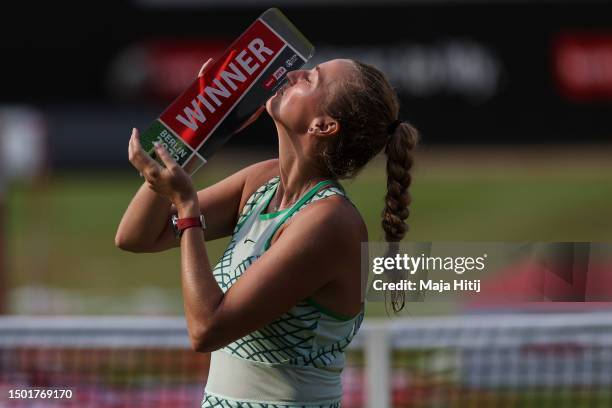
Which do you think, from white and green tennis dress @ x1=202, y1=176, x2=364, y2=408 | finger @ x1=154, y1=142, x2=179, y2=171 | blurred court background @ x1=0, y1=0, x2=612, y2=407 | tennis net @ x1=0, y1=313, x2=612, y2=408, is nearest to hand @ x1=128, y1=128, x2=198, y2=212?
finger @ x1=154, y1=142, x2=179, y2=171

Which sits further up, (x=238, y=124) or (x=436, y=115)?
(x=436, y=115)

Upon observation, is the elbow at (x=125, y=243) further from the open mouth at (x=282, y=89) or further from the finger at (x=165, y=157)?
the open mouth at (x=282, y=89)

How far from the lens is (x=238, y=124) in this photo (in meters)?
3.07

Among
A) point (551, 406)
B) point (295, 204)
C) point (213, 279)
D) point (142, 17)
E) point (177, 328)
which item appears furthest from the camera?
point (142, 17)

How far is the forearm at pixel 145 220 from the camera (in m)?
3.21

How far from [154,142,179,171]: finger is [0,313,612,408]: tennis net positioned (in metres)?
2.07

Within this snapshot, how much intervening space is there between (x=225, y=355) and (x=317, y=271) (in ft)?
1.24

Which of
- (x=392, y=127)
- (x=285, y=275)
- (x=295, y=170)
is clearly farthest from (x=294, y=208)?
(x=392, y=127)

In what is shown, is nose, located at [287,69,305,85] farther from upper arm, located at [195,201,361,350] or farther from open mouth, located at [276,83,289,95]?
upper arm, located at [195,201,361,350]

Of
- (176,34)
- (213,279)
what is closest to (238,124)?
(213,279)

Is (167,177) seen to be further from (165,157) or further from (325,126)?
(325,126)

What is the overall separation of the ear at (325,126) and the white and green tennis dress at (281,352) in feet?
0.46

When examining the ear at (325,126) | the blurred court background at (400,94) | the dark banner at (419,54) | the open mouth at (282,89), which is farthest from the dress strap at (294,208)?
the dark banner at (419,54)

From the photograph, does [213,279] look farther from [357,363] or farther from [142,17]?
[142,17]
